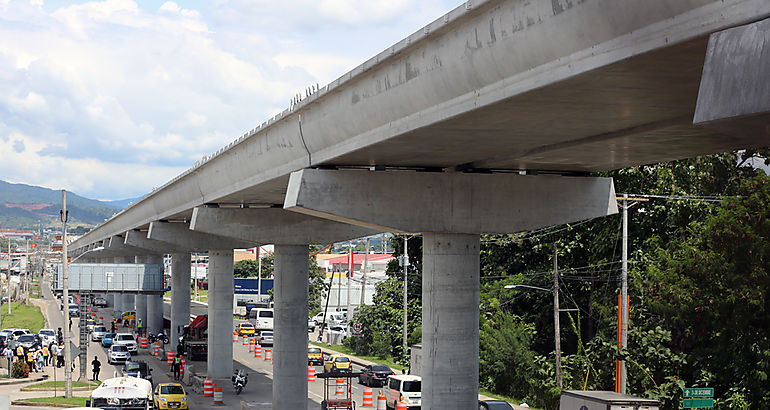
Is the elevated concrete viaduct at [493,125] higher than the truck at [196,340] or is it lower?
higher

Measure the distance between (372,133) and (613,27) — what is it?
26.8ft

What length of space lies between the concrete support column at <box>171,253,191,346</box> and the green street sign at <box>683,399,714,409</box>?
43.9m

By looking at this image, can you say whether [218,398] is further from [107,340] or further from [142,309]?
[142,309]

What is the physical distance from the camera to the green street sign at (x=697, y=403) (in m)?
29.1

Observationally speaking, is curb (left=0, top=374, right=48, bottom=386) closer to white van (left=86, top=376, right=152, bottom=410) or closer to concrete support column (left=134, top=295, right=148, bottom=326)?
white van (left=86, top=376, right=152, bottom=410)

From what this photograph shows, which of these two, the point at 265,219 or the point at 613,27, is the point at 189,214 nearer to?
the point at 265,219

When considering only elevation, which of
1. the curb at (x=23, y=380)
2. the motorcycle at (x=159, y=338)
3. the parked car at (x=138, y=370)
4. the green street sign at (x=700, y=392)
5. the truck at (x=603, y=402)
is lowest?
the curb at (x=23, y=380)

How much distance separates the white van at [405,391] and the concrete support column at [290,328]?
4010 mm

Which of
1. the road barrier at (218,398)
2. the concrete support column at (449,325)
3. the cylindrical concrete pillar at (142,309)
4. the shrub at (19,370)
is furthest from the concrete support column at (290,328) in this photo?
the cylindrical concrete pillar at (142,309)

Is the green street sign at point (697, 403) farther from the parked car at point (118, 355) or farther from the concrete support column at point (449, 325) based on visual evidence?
the parked car at point (118, 355)

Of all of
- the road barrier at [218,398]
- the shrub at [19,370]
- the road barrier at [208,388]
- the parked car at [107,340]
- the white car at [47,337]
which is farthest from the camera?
the parked car at [107,340]

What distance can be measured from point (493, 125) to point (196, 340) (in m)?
46.5

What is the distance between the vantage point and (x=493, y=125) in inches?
607

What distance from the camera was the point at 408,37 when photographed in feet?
51.3
